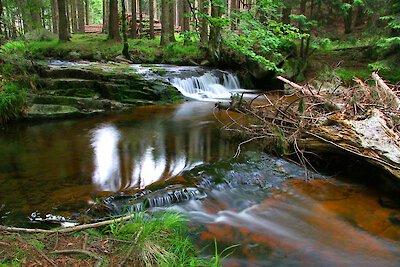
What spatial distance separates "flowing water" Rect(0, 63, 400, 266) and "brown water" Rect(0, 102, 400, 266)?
1 centimetres

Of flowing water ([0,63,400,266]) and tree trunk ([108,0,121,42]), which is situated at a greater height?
tree trunk ([108,0,121,42])

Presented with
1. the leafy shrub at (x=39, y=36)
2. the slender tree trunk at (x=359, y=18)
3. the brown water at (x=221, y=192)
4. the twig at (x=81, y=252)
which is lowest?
the brown water at (x=221, y=192)

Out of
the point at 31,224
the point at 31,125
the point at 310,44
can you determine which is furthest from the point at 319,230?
the point at 310,44

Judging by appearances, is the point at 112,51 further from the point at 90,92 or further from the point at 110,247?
the point at 110,247

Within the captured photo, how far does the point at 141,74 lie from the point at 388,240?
11.3 m

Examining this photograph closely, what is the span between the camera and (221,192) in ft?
17.4

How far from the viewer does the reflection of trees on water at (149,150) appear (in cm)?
577

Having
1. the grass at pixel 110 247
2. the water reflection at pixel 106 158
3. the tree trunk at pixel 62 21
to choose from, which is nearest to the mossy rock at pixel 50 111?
the water reflection at pixel 106 158

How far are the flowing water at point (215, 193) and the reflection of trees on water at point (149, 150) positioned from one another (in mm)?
22

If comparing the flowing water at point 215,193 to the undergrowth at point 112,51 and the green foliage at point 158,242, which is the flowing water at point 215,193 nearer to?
the green foliage at point 158,242

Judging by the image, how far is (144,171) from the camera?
6.03 m

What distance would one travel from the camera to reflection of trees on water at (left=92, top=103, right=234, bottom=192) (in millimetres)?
5766

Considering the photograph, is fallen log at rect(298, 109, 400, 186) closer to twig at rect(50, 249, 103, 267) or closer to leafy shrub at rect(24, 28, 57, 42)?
twig at rect(50, 249, 103, 267)

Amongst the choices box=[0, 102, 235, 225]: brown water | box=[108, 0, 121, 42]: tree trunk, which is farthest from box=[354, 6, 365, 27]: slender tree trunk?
box=[0, 102, 235, 225]: brown water
